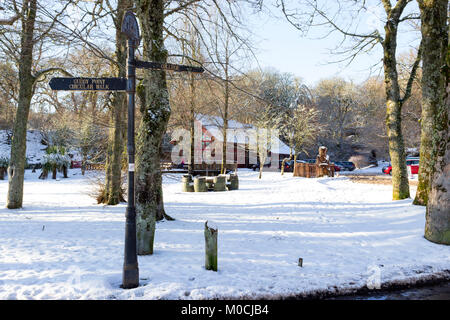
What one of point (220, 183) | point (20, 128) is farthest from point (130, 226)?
point (220, 183)

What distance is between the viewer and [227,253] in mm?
6684

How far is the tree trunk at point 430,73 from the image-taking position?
9.79m

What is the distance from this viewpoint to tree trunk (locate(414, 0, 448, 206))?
9789 mm

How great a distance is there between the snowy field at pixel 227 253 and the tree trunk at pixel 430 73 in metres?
1.46

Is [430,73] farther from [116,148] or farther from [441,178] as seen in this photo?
[116,148]

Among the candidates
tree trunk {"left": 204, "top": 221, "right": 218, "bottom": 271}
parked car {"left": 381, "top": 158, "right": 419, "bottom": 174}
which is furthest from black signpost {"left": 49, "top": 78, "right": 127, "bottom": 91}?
parked car {"left": 381, "top": 158, "right": 419, "bottom": 174}

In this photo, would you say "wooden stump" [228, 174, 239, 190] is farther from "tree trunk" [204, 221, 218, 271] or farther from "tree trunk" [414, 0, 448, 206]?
"tree trunk" [204, 221, 218, 271]

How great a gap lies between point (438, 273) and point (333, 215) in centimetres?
541

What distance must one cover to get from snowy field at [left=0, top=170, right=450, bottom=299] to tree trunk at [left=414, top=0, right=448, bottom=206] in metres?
1.46

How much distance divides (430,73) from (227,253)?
835 centimetres
